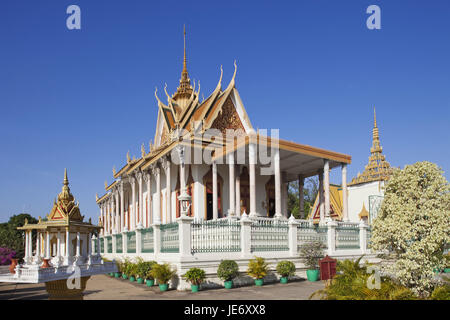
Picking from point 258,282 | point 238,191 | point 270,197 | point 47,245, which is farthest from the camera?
point 270,197

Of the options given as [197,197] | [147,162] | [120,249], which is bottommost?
[120,249]

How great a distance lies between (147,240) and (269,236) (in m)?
5.48

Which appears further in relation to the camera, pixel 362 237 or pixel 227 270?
pixel 362 237

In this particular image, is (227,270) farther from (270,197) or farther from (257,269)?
(270,197)

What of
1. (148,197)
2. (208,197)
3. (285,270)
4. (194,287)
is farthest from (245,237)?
(148,197)

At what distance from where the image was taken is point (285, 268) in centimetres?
1496

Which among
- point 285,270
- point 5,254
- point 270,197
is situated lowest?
point 5,254

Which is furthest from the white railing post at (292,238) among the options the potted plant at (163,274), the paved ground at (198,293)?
the potted plant at (163,274)

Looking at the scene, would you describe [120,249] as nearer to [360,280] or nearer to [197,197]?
[197,197]

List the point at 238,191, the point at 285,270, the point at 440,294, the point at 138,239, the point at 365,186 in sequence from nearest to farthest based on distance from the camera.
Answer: the point at 440,294 → the point at 285,270 → the point at 138,239 → the point at 238,191 → the point at 365,186

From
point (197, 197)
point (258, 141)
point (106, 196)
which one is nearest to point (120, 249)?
point (197, 197)

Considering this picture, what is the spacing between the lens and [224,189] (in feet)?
78.6

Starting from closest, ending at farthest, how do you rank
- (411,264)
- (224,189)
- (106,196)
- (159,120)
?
(411,264)
(224,189)
(159,120)
(106,196)

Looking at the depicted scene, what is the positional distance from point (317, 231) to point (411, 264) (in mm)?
9244
